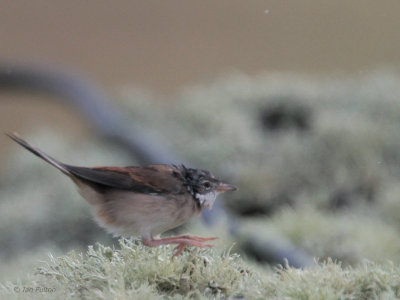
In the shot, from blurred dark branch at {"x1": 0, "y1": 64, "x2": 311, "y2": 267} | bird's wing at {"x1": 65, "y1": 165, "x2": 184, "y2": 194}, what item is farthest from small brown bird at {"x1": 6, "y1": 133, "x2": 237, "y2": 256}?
blurred dark branch at {"x1": 0, "y1": 64, "x2": 311, "y2": 267}

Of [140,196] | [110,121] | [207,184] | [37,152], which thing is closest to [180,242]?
[140,196]

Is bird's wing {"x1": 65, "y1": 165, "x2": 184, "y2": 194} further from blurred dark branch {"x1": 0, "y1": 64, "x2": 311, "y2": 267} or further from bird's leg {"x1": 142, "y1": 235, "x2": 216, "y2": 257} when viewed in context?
blurred dark branch {"x1": 0, "y1": 64, "x2": 311, "y2": 267}

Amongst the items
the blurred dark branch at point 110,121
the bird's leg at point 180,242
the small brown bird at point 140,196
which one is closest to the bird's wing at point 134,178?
the small brown bird at point 140,196

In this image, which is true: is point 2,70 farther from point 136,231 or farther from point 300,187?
point 136,231

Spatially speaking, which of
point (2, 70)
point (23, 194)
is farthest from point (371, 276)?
point (2, 70)

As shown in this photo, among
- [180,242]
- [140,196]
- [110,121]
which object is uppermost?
[110,121]

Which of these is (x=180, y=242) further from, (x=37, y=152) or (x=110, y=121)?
(x=110, y=121)
